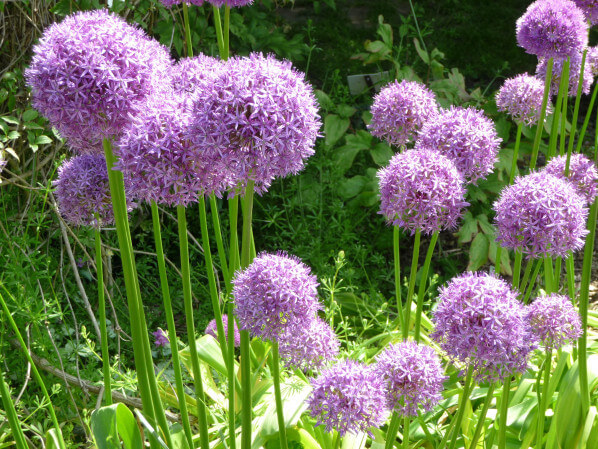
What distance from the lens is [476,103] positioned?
5.80m

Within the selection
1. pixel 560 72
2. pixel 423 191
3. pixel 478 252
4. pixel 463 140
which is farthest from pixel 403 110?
pixel 478 252

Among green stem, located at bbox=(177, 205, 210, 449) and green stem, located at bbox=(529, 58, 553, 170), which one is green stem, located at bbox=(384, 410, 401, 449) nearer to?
green stem, located at bbox=(177, 205, 210, 449)

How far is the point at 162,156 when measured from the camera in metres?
1.66

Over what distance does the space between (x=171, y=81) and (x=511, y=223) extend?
1090mm

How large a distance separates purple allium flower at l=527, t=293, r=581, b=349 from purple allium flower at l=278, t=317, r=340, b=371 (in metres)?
0.63

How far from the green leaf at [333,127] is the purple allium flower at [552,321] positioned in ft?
11.6

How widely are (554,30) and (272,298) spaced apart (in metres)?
1.78

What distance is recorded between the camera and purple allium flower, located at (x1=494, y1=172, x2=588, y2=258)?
6.60 ft

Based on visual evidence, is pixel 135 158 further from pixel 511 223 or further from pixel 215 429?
pixel 215 429

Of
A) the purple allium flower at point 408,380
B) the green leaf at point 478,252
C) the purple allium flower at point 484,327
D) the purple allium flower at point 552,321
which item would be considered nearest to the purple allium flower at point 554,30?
the purple allium flower at point 552,321

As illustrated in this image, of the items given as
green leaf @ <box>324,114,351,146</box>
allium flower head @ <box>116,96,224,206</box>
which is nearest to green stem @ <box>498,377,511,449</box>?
allium flower head @ <box>116,96,224,206</box>

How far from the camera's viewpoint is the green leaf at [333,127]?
18.3 ft

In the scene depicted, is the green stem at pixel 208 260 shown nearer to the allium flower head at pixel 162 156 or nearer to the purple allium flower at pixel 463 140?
the allium flower head at pixel 162 156

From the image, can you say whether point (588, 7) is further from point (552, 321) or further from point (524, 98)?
point (552, 321)
